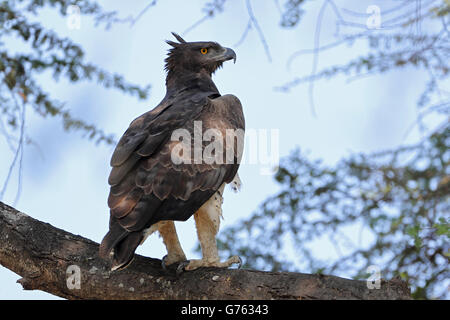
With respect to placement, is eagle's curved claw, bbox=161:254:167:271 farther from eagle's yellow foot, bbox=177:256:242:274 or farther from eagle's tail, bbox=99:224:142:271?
eagle's tail, bbox=99:224:142:271

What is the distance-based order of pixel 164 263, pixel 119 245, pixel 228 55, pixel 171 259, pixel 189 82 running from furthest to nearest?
pixel 228 55 → pixel 189 82 → pixel 171 259 → pixel 164 263 → pixel 119 245

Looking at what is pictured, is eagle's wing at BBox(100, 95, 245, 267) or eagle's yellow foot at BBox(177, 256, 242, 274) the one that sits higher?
eagle's wing at BBox(100, 95, 245, 267)

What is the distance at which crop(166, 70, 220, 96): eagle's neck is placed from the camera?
638cm

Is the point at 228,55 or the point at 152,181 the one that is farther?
the point at 228,55

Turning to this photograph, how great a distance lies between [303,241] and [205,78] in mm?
2221

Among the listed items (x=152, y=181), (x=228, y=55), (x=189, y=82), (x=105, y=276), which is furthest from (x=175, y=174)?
(x=228, y=55)

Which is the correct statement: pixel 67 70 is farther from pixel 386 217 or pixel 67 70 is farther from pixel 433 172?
pixel 433 172

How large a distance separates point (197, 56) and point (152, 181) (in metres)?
2.19

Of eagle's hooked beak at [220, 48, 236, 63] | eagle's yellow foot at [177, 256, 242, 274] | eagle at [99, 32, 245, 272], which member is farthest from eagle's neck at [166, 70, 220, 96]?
eagle's yellow foot at [177, 256, 242, 274]

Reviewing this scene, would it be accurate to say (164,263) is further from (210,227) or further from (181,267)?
(210,227)

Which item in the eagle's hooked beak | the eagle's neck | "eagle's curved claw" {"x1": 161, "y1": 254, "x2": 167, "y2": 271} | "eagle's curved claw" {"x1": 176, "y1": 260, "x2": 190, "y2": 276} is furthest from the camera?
the eagle's hooked beak

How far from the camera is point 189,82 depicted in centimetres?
647

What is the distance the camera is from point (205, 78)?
657 cm

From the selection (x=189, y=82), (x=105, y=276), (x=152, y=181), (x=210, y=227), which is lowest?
(x=105, y=276)
